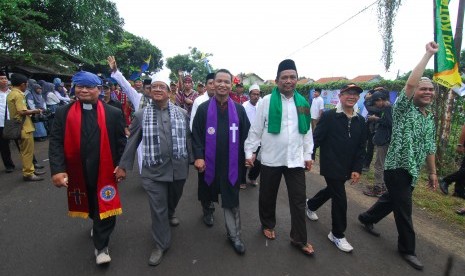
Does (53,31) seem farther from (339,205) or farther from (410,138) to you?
(410,138)

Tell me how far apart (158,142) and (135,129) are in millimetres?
329

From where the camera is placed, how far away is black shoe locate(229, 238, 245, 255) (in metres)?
3.13

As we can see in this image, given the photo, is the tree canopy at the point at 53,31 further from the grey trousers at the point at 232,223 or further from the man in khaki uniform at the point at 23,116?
the grey trousers at the point at 232,223

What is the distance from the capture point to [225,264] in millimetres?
2943

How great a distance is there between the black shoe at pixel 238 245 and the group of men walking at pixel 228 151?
1 centimetres

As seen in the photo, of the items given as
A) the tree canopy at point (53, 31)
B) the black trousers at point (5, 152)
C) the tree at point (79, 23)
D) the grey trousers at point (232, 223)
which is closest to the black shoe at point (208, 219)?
the grey trousers at point (232, 223)

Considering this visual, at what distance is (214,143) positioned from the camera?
10.6ft

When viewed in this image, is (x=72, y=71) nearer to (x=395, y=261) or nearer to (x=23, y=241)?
(x=23, y=241)

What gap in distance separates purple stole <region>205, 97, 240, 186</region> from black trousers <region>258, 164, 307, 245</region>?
16.1 inches

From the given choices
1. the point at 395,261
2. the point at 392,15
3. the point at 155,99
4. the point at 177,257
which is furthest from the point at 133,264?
the point at 392,15

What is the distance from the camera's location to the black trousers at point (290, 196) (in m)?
3.18

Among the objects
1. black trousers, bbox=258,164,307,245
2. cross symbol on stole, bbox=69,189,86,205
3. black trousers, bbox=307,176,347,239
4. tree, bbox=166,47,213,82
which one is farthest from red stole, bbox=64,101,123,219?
tree, bbox=166,47,213,82

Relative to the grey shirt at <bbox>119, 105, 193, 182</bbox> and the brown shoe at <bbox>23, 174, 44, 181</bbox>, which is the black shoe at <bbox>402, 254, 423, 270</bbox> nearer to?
the grey shirt at <bbox>119, 105, 193, 182</bbox>

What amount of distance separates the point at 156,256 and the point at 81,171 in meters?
1.19
